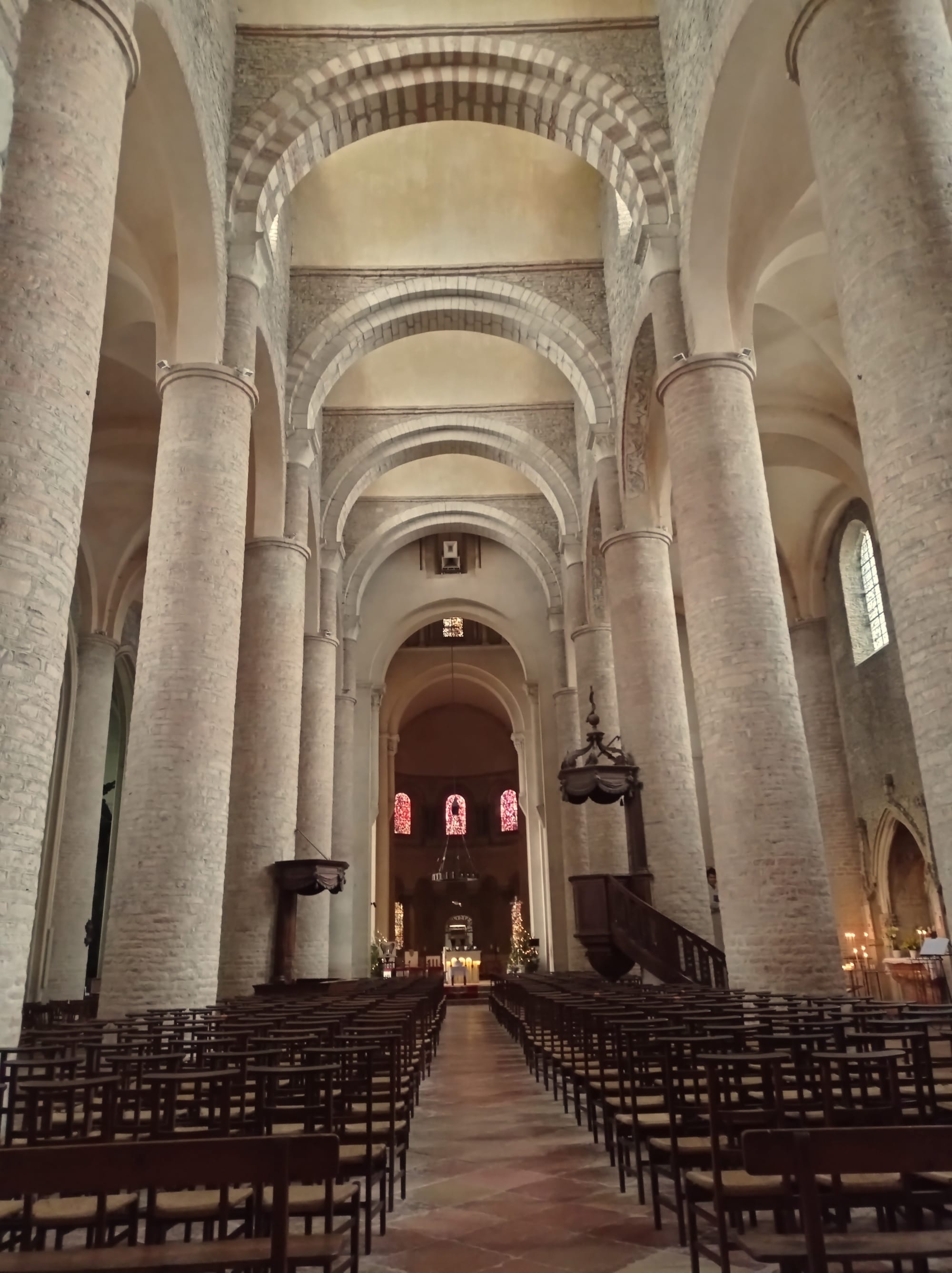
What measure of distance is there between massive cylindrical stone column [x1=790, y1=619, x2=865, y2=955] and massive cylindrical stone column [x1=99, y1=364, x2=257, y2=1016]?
12.9m

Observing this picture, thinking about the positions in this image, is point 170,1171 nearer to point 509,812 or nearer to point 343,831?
point 343,831

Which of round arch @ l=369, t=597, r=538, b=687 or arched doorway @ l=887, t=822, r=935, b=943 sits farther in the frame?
round arch @ l=369, t=597, r=538, b=687

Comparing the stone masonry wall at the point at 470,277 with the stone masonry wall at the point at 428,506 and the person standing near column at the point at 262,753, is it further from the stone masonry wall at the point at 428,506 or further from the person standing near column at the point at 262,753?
the stone masonry wall at the point at 428,506

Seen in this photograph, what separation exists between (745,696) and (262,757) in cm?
708

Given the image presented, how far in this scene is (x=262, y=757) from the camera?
13.5 metres

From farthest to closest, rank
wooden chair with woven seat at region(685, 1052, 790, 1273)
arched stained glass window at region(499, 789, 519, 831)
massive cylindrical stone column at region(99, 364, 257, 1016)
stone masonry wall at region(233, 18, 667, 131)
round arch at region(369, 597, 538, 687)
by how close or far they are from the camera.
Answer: arched stained glass window at region(499, 789, 519, 831) < round arch at region(369, 597, 538, 687) < stone masonry wall at region(233, 18, 667, 131) < massive cylindrical stone column at region(99, 364, 257, 1016) < wooden chair with woven seat at region(685, 1052, 790, 1273)

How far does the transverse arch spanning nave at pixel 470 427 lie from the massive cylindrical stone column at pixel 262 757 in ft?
0.19

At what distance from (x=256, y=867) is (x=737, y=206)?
10.5 metres

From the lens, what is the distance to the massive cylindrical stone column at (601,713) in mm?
17453

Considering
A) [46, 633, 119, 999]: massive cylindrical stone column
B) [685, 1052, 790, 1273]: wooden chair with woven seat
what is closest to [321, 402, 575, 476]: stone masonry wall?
[46, 633, 119, 999]: massive cylindrical stone column

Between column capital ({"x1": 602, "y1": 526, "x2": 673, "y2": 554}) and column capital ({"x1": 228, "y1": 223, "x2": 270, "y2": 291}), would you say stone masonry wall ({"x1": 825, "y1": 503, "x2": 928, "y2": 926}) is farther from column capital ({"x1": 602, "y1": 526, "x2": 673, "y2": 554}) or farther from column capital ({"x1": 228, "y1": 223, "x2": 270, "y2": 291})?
column capital ({"x1": 228, "y1": 223, "x2": 270, "y2": 291})

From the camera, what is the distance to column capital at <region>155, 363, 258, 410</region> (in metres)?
10.6

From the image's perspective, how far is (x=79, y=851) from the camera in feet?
56.7

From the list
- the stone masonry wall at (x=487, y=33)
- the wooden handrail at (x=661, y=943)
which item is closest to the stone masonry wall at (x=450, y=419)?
the stone masonry wall at (x=487, y=33)
